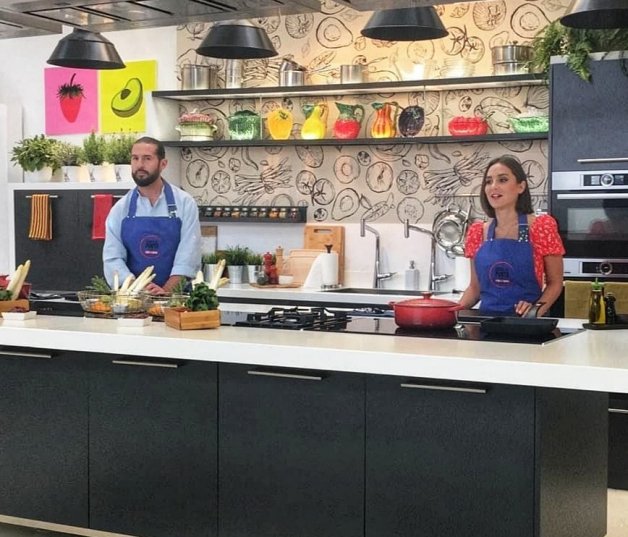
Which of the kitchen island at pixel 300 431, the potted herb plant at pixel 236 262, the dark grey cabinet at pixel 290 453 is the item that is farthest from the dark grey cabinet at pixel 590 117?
the dark grey cabinet at pixel 290 453

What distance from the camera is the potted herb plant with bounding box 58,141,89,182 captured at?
27.9 ft

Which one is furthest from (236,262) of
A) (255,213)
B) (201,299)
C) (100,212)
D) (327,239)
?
(201,299)

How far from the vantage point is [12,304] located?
16.0 ft

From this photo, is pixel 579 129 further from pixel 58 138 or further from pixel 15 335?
pixel 58 138

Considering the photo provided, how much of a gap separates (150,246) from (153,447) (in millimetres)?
1883

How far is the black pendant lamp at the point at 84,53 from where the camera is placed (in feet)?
19.3

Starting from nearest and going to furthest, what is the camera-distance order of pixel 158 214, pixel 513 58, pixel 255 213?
pixel 158 214
pixel 513 58
pixel 255 213

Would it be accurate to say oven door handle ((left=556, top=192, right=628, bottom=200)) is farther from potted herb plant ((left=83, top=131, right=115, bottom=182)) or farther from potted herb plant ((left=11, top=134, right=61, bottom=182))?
potted herb plant ((left=11, top=134, right=61, bottom=182))

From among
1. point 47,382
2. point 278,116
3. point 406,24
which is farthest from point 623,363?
point 278,116

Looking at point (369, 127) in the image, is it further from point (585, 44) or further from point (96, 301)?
point (96, 301)

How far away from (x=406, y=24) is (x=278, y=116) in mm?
3034

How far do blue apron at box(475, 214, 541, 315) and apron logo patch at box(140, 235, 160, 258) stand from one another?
1784mm

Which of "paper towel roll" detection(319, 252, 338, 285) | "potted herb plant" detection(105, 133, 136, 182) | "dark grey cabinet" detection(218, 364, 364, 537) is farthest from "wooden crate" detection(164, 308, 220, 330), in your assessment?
"potted herb plant" detection(105, 133, 136, 182)

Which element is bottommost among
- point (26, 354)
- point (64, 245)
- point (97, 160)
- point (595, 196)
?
point (26, 354)
